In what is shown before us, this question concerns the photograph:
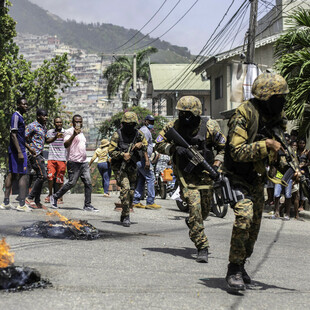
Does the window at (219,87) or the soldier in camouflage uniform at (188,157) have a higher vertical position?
the window at (219,87)

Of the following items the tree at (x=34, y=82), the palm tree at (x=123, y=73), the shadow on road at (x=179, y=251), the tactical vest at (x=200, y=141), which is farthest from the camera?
the palm tree at (x=123, y=73)

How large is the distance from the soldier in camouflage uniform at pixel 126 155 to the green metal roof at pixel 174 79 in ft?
117

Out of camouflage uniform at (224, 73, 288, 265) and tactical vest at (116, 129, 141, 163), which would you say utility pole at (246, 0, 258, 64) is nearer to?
tactical vest at (116, 129, 141, 163)

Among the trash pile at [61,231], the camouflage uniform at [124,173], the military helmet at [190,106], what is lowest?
the trash pile at [61,231]

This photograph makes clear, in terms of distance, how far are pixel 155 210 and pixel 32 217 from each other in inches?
145

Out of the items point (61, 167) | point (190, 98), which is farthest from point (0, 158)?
point (190, 98)

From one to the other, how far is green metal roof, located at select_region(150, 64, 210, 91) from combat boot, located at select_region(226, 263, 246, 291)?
1582 inches

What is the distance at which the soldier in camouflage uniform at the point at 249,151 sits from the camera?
4824 mm

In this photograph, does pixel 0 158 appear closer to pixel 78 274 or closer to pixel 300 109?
pixel 300 109

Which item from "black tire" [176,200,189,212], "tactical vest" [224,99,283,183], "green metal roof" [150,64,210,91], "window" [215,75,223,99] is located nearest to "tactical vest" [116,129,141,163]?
"black tire" [176,200,189,212]

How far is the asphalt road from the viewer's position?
4484 mm

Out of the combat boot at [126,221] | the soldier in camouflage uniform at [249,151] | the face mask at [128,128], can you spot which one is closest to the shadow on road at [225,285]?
the soldier in camouflage uniform at [249,151]

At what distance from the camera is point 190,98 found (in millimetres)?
6516

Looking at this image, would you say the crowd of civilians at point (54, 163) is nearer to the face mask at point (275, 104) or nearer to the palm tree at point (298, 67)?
the palm tree at point (298, 67)
